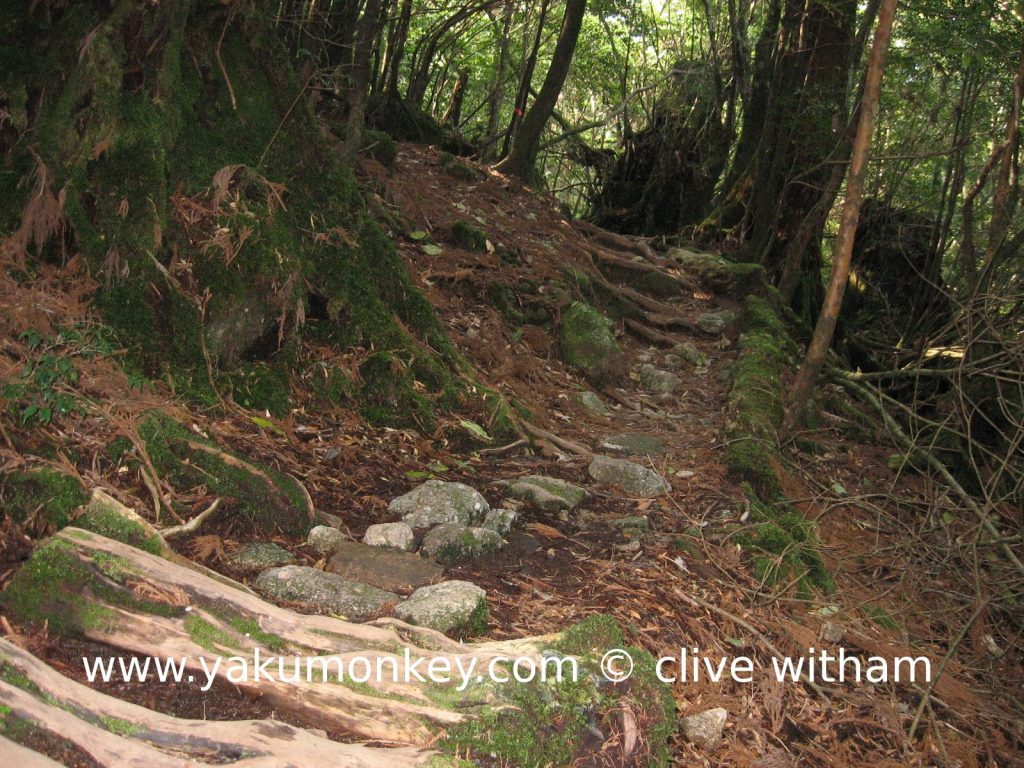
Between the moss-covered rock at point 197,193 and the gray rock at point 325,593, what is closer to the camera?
the gray rock at point 325,593

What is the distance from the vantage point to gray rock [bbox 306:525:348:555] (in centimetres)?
326

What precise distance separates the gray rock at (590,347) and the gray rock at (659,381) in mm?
216

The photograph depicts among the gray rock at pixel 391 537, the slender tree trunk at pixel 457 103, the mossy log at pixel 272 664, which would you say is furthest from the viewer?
the slender tree trunk at pixel 457 103

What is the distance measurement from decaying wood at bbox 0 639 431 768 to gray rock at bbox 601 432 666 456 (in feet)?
11.3

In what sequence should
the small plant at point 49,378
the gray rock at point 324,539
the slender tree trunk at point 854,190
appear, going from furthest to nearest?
the slender tree trunk at point 854,190
the gray rock at point 324,539
the small plant at point 49,378

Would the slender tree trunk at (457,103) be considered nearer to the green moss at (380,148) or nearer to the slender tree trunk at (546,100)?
the slender tree trunk at (546,100)

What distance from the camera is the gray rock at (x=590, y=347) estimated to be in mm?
6656

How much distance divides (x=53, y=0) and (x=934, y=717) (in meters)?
5.26

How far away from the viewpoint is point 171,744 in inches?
71.1

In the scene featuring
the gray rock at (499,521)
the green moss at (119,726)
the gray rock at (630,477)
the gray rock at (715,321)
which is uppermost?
the gray rock at (715,321)

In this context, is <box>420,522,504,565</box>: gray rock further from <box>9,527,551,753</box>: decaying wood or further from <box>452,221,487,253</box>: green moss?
<box>452,221,487,253</box>: green moss

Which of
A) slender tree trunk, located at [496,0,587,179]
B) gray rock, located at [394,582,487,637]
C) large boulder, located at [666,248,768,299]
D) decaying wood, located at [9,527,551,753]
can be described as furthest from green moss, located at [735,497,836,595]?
slender tree trunk, located at [496,0,587,179]

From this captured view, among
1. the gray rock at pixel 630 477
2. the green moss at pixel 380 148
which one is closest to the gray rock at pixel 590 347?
the gray rock at pixel 630 477

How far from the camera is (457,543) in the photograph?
3.46m
